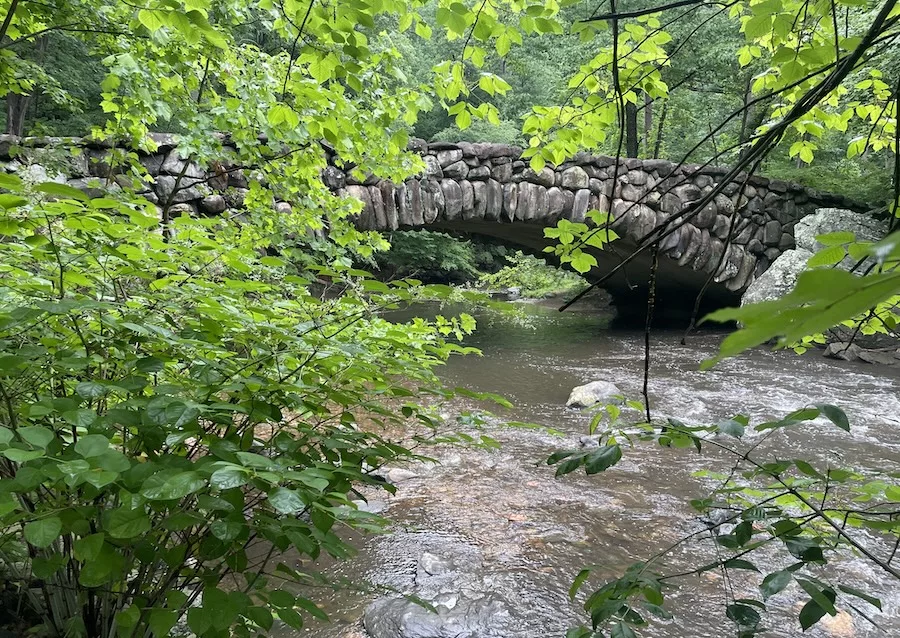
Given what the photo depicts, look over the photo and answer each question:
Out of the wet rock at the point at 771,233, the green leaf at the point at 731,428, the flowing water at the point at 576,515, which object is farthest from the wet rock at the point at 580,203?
the green leaf at the point at 731,428

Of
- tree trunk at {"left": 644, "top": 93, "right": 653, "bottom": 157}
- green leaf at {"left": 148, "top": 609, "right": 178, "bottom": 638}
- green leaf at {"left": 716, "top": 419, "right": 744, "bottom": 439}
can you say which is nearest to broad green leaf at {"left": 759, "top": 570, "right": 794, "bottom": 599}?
green leaf at {"left": 716, "top": 419, "right": 744, "bottom": 439}

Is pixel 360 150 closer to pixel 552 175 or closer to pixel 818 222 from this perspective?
pixel 552 175

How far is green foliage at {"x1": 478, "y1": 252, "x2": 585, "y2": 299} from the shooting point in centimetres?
1106

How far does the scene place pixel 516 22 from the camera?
1614 mm

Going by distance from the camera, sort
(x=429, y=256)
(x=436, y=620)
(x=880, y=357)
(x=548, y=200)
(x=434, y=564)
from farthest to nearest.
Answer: (x=429, y=256) → (x=548, y=200) → (x=880, y=357) → (x=434, y=564) → (x=436, y=620)

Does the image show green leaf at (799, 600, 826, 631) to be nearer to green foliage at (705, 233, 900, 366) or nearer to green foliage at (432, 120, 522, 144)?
green foliage at (705, 233, 900, 366)

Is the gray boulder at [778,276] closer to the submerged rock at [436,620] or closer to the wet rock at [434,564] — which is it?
the wet rock at [434,564]

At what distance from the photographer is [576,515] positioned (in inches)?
117

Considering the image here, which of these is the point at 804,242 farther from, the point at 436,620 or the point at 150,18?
the point at 150,18

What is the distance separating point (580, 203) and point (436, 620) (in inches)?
261

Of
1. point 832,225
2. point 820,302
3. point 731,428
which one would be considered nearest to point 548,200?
point 832,225

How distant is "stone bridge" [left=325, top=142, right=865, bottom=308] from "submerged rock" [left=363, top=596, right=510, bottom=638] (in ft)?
13.4

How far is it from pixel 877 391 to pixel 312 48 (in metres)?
6.48

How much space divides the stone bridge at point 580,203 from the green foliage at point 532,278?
3.07 ft
